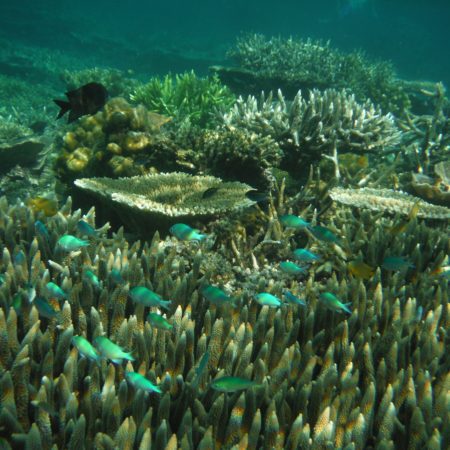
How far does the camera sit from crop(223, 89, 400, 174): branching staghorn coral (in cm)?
766

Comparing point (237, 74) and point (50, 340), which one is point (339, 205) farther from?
point (237, 74)

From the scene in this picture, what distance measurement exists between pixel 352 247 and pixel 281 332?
2.19 m

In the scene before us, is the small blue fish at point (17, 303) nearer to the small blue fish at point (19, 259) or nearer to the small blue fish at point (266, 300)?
the small blue fish at point (19, 259)

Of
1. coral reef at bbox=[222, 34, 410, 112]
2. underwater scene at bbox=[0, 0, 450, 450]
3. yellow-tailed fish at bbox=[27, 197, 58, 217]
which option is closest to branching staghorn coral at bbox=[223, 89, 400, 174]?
underwater scene at bbox=[0, 0, 450, 450]

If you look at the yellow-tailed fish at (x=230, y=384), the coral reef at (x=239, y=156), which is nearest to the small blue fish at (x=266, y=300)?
the yellow-tailed fish at (x=230, y=384)

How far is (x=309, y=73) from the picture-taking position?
1625 cm

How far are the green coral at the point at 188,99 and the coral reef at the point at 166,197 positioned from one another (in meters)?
4.68

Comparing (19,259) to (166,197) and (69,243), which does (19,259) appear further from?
(166,197)

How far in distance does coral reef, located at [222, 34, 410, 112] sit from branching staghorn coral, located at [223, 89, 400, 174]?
6.37 meters

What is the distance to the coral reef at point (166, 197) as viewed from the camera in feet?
17.5

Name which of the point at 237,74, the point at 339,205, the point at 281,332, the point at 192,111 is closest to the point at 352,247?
the point at 339,205

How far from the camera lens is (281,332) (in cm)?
324

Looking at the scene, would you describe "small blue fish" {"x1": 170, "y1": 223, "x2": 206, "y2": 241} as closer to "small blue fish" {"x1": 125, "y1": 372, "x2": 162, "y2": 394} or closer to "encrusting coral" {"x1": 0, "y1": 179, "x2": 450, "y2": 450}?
"encrusting coral" {"x1": 0, "y1": 179, "x2": 450, "y2": 450}

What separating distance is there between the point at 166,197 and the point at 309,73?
1257cm
